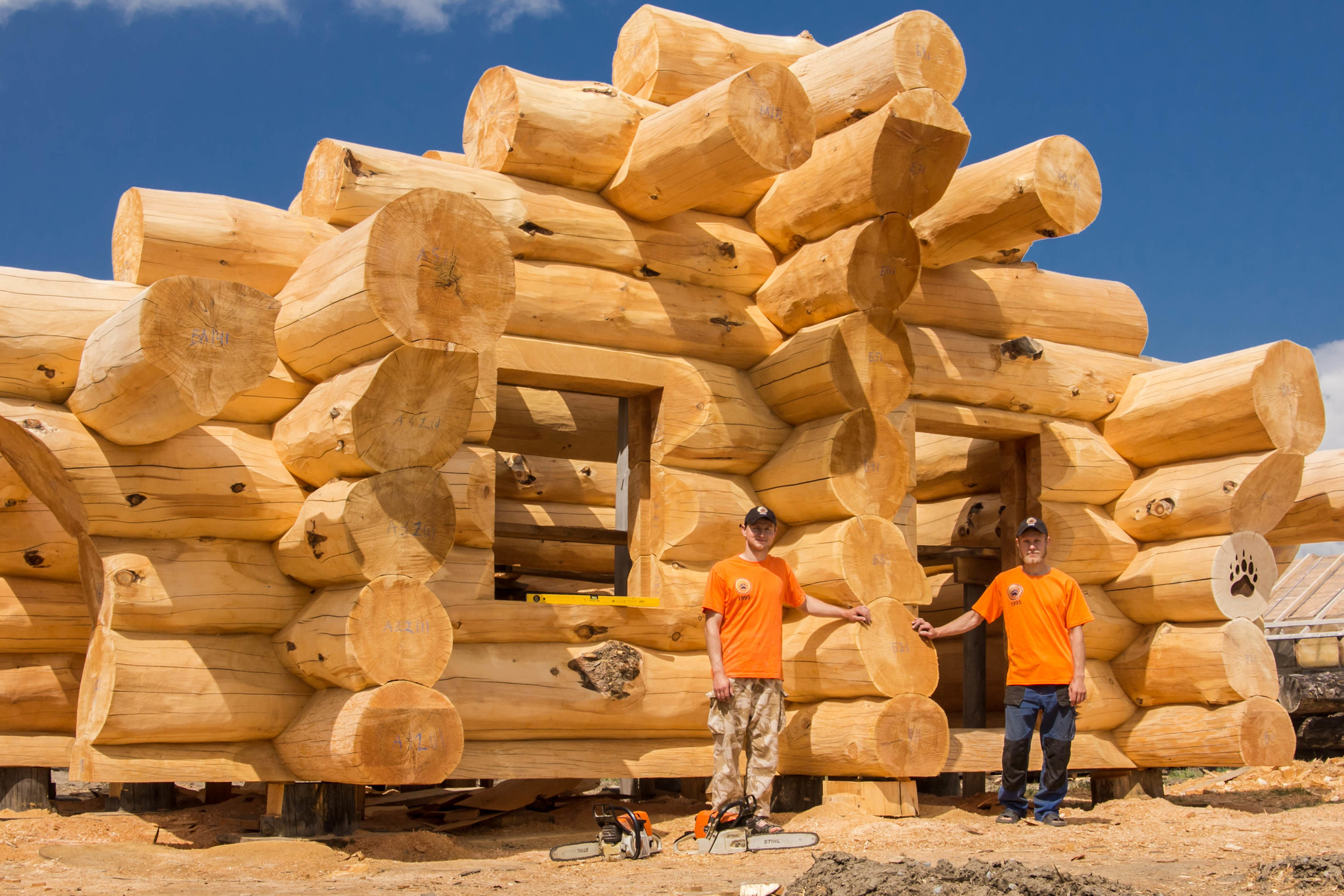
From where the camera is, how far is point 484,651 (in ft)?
23.1

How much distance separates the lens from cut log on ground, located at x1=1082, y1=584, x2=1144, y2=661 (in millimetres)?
8766

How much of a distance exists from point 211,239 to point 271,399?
1.06 metres

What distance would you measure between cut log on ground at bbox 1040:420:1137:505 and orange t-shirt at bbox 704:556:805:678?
3102 millimetres

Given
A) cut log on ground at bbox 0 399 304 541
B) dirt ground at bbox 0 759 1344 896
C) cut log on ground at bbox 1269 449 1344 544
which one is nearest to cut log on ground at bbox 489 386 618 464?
dirt ground at bbox 0 759 1344 896

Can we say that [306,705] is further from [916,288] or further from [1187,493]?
[1187,493]

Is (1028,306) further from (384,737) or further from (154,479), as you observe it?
(154,479)

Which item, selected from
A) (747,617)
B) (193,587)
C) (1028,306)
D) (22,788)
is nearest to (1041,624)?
(747,617)

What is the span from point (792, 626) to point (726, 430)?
1.28m

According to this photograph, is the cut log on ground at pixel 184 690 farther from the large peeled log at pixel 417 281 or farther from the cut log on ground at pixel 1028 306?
the cut log on ground at pixel 1028 306

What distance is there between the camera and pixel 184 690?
6.10 meters

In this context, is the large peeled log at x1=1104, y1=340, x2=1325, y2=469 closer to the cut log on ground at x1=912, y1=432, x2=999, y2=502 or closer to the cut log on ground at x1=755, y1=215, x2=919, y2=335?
the cut log on ground at x1=912, y1=432, x2=999, y2=502

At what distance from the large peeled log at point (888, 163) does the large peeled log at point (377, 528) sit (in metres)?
3.13

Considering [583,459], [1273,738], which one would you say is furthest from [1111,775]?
[583,459]

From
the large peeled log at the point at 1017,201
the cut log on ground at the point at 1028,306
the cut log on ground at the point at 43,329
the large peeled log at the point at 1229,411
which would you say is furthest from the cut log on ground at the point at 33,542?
the large peeled log at the point at 1229,411
